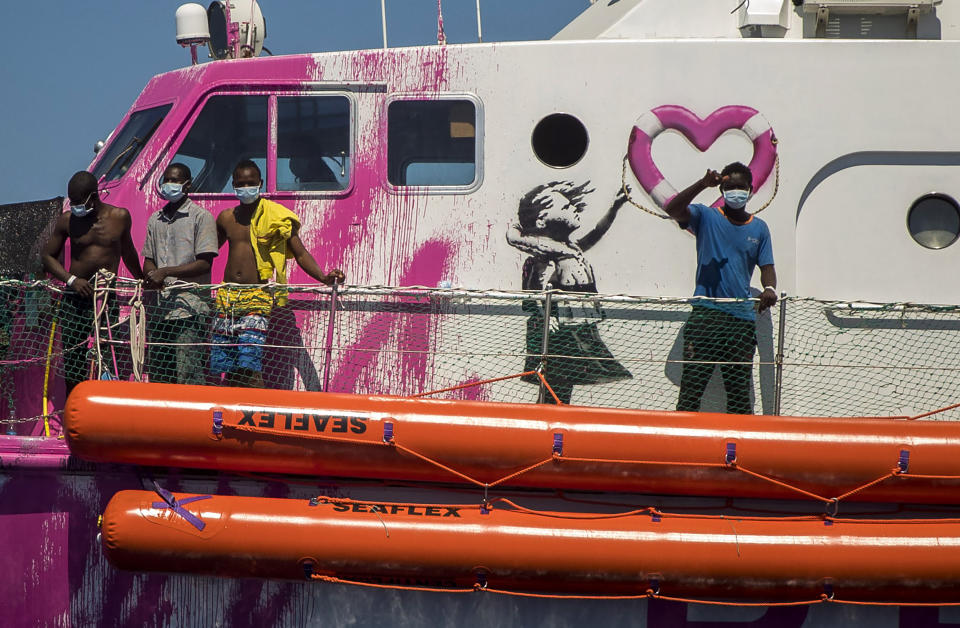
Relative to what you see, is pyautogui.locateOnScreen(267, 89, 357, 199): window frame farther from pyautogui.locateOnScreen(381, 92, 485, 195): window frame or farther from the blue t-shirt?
the blue t-shirt

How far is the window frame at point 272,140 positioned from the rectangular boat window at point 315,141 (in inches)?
0.8

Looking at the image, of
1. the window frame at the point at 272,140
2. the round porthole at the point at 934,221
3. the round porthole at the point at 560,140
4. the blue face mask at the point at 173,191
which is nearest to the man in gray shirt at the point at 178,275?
the blue face mask at the point at 173,191

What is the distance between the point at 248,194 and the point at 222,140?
622 mm

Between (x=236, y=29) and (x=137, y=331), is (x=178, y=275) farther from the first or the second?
(x=236, y=29)

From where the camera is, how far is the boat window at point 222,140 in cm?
603

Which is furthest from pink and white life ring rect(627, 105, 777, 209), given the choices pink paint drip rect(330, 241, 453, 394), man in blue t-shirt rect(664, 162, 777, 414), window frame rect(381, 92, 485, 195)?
pink paint drip rect(330, 241, 453, 394)

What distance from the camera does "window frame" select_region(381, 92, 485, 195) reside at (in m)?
5.97

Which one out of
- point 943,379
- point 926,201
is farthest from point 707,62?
point 943,379

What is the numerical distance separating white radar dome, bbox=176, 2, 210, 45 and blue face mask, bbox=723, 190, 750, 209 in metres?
3.59

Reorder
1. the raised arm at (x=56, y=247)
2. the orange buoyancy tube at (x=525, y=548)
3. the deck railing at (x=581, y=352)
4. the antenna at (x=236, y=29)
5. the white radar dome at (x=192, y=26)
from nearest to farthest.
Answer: the orange buoyancy tube at (x=525, y=548)
the raised arm at (x=56, y=247)
the deck railing at (x=581, y=352)
the antenna at (x=236, y=29)
the white radar dome at (x=192, y=26)

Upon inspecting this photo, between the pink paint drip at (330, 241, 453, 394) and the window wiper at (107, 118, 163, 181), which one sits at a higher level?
the window wiper at (107, 118, 163, 181)

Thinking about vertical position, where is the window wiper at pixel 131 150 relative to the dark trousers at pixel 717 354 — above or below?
above

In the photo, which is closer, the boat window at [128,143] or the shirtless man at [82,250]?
the shirtless man at [82,250]

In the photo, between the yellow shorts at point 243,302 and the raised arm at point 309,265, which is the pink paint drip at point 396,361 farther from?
the yellow shorts at point 243,302
